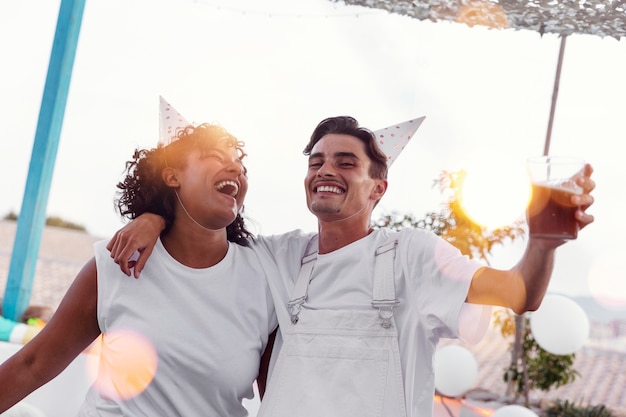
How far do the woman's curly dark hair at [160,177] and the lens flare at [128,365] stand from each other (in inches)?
12.4

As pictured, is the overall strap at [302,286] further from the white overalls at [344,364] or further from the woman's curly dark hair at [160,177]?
the woman's curly dark hair at [160,177]

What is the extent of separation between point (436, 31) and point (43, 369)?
12.9ft

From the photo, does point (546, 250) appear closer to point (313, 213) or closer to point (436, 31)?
point (313, 213)

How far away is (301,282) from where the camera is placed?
1.76 m

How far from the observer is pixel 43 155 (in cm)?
443

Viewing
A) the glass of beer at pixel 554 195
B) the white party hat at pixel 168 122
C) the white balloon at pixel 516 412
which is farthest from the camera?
the white balloon at pixel 516 412

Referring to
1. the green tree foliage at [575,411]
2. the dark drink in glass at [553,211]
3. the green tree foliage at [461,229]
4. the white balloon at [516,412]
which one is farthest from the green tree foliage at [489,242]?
the dark drink in glass at [553,211]

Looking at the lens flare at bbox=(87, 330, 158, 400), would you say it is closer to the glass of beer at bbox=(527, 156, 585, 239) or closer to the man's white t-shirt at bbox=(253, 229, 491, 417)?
the man's white t-shirt at bbox=(253, 229, 491, 417)

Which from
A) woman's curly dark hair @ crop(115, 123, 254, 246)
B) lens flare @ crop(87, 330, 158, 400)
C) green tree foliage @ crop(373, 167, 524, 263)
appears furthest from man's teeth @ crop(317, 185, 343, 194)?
green tree foliage @ crop(373, 167, 524, 263)

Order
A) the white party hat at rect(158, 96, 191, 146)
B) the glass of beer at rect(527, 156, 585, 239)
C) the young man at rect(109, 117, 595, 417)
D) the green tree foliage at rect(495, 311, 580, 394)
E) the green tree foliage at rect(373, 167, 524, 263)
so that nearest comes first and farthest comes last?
the glass of beer at rect(527, 156, 585, 239) → the young man at rect(109, 117, 595, 417) → the white party hat at rect(158, 96, 191, 146) → the green tree foliage at rect(373, 167, 524, 263) → the green tree foliage at rect(495, 311, 580, 394)

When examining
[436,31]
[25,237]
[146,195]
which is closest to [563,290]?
[436,31]

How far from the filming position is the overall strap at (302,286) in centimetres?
171

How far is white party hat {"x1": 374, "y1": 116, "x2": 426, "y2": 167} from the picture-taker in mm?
2068

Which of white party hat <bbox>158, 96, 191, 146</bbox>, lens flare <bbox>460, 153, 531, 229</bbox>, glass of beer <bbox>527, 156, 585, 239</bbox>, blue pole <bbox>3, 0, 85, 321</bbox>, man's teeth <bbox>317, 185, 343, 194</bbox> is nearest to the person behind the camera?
glass of beer <bbox>527, 156, 585, 239</bbox>
